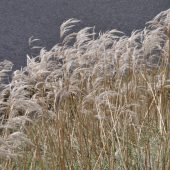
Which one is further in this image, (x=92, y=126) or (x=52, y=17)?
(x=52, y=17)

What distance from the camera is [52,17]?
5758mm

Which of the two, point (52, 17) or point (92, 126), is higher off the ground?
point (52, 17)

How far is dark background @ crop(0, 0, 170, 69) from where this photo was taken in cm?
561

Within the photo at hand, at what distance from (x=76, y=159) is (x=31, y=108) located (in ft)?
1.83

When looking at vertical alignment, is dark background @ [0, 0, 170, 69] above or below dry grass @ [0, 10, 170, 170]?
above

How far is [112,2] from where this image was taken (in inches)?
235

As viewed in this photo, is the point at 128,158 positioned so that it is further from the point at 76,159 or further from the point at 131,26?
the point at 131,26

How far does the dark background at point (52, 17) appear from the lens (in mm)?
5609

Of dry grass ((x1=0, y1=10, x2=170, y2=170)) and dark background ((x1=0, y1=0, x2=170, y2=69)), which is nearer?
dry grass ((x1=0, y1=10, x2=170, y2=170))

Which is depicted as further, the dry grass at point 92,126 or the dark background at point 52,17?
the dark background at point 52,17

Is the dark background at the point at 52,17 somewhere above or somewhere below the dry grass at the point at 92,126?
above

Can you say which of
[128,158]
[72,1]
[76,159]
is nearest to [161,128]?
[128,158]

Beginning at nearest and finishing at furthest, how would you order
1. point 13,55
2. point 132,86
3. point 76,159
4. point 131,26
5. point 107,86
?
point 76,159 → point 132,86 → point 107,86 → point 13,55 → point 131,26

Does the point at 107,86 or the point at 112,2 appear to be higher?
the point at 112,2
